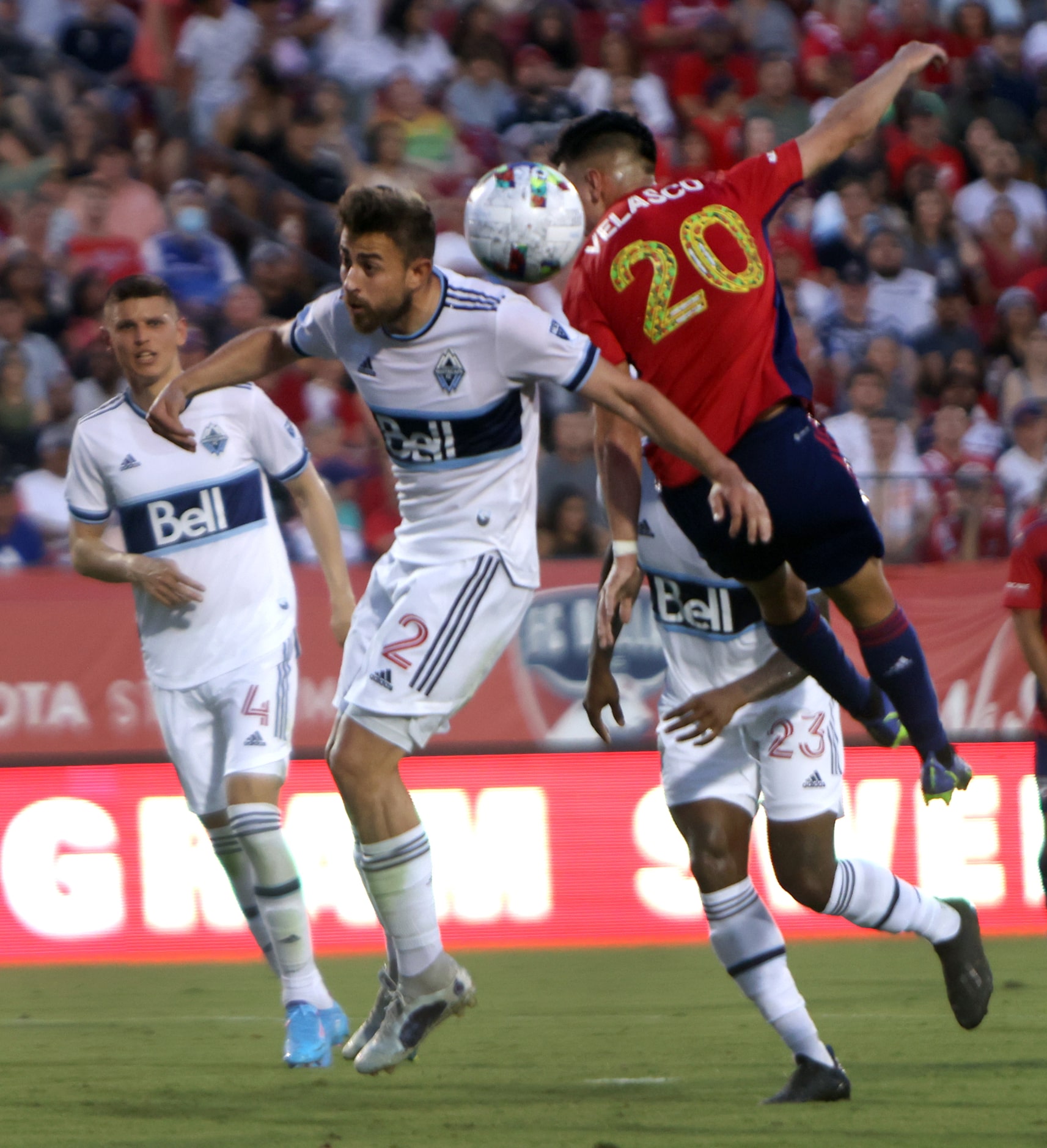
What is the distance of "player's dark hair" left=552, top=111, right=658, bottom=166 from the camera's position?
546cm

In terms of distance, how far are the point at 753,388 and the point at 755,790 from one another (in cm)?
126

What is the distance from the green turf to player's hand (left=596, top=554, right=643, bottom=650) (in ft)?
4.37

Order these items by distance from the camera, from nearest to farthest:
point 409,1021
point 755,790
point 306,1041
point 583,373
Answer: point 583,373 → point 409,1021 → point 755,790 → point 306,1041

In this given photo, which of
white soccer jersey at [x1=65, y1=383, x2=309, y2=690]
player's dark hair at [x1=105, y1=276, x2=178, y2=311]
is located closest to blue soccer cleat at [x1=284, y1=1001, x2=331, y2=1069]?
white soccer jersey at [x1=65, y1=383, x2=309, y2=690]

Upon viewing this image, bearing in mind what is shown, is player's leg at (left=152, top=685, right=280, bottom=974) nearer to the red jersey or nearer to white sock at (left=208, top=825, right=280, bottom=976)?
white sock at (left=208, top=825, right=280, bottom=976)

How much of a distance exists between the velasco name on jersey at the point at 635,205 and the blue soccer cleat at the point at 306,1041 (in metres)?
2.64

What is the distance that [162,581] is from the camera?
20.6ft

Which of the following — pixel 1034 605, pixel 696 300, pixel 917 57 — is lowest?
pixel 1034 605

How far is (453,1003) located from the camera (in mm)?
5191

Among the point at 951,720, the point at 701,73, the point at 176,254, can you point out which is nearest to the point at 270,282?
the point at 176,254

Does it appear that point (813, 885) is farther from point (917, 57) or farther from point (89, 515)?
point (89, 515)

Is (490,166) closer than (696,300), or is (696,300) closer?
(696,300)

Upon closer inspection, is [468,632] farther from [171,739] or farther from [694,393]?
[171,739]

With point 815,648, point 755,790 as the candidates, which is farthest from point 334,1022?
point 815,648
